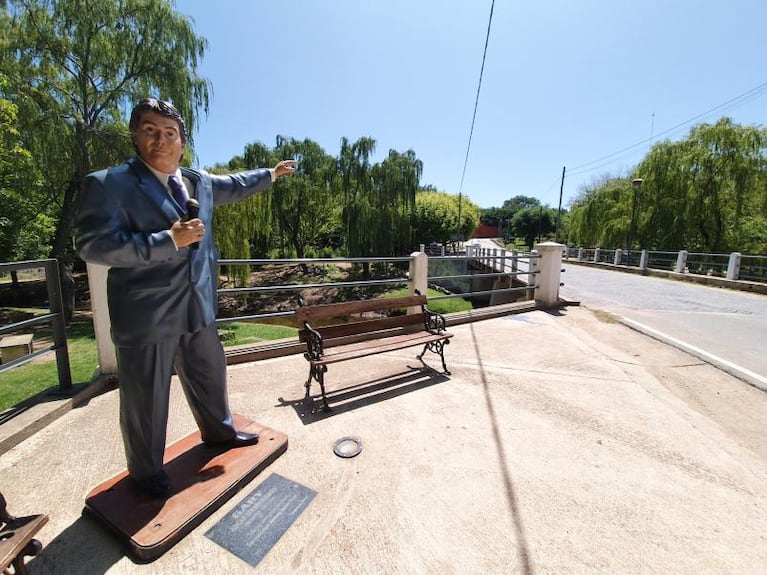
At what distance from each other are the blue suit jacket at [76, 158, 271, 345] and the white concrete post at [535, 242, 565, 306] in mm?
6118

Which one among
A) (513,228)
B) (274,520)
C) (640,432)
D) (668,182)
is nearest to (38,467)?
(274,520)

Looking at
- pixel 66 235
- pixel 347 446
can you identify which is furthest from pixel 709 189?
pixel 66 235

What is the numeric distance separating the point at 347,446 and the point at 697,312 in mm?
8608

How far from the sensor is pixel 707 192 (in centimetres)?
1711

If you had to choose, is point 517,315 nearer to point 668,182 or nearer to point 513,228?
point 668,182

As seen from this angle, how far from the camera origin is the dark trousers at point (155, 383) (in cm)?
179

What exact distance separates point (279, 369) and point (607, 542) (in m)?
3.03

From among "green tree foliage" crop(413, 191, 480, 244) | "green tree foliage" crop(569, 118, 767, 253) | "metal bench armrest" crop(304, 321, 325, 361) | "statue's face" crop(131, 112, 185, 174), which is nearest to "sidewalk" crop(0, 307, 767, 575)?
"metal bench armrest" crop(304, 321, 325, 361)

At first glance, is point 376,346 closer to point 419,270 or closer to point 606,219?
point 419,270

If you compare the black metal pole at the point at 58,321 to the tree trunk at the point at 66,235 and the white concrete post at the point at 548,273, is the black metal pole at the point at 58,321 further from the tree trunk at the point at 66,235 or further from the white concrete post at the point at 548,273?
the tree trunk at the point at 66,235

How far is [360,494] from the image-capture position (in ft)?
6.64

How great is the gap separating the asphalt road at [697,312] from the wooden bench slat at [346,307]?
13.3 ft

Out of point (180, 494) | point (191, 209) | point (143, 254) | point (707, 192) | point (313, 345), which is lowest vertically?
point (180, 494)

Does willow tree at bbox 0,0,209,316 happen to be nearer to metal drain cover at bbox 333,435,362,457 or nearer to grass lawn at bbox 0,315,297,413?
grass lawn at bbox 0,315,297,413
